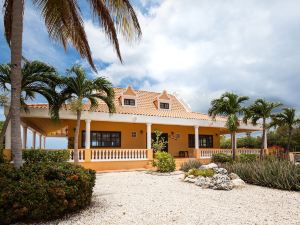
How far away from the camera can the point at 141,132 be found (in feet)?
71.6

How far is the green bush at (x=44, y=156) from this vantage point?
1436cm

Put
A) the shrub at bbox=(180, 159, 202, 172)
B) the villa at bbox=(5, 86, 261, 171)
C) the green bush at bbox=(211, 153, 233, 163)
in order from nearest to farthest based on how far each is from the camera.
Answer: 1. the shrub at bbox=(180, 159, 202, 172)
2. the villa at bbox=(5, 86, 261, 171)
3. the green bush at bbox=(211, 153, 233, 163)

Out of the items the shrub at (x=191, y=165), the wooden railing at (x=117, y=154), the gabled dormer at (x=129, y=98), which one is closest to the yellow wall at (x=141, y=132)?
the gabled dormer at (x=129, y=98)

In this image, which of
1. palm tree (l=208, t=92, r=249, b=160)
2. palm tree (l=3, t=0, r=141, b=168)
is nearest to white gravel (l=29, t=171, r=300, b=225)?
palm tree (l=3, t=0, r=141, b=168)

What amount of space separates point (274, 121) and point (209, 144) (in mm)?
5892

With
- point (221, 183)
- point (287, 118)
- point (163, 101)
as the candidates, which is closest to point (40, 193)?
point (221, 183)

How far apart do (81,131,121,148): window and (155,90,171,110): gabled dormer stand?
4387 millimetres

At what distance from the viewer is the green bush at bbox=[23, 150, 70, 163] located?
14.4 meters

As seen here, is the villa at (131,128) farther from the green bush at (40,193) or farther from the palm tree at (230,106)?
the green bush at (40,193)

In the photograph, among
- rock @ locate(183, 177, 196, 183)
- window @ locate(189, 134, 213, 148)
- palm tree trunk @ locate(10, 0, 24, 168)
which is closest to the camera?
palm tree trunk @ locate(10, 0, 24, 168)

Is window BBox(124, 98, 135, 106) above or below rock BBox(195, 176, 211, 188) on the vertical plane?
above

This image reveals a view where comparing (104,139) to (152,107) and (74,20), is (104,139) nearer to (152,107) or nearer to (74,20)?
(152,107)

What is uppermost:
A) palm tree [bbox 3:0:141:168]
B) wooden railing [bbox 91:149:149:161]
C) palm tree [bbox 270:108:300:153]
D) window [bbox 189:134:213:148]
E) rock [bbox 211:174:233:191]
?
palm tree [bbox 3:0:141:168]

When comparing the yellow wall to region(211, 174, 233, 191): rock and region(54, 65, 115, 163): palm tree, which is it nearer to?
region(54, 65, 115, 163): palm tree
